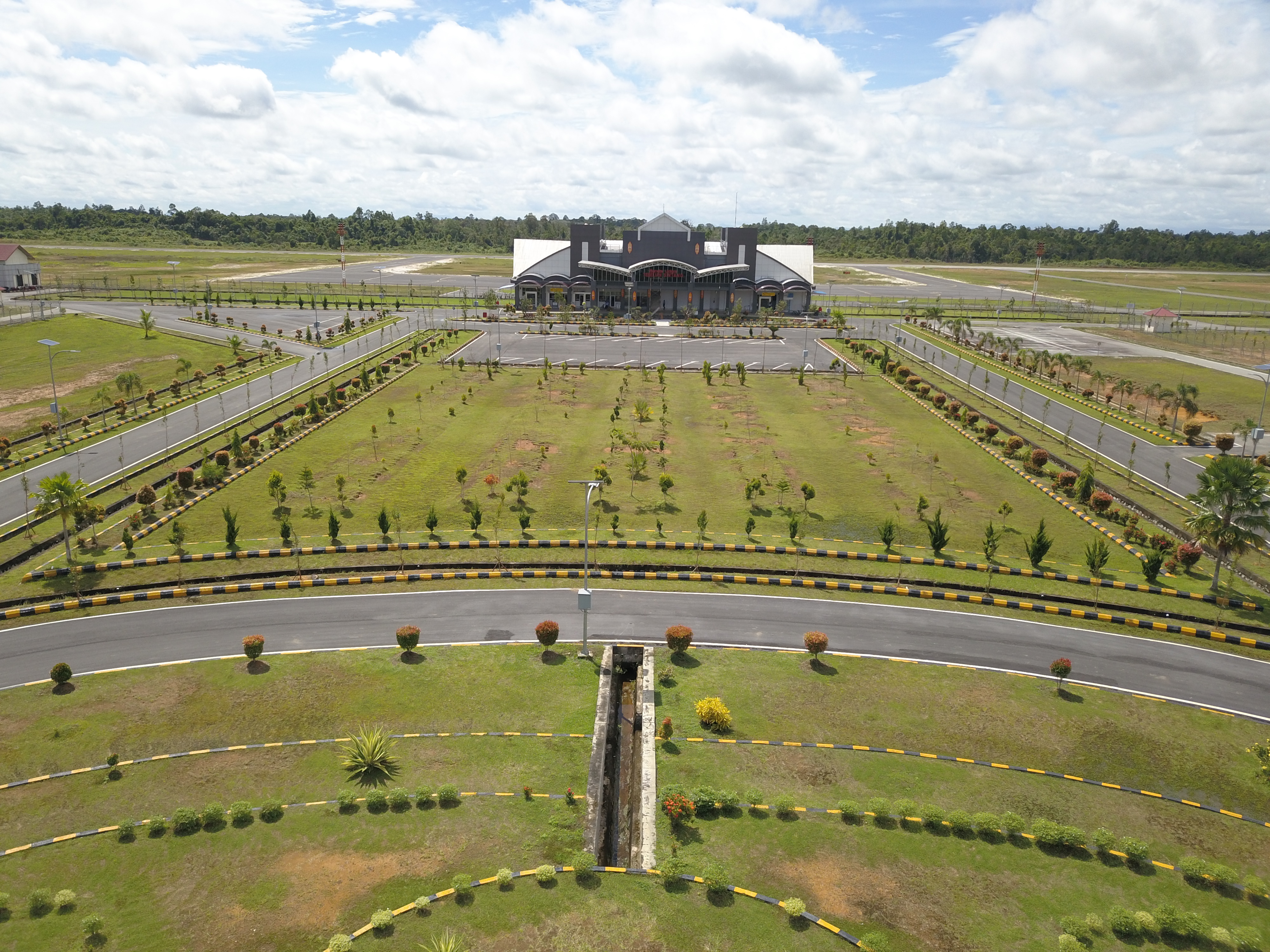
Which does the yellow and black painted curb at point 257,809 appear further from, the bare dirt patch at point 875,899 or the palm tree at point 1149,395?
the palm tree at point 1149,395

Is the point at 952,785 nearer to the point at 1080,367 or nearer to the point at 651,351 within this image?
the point at 1080,367

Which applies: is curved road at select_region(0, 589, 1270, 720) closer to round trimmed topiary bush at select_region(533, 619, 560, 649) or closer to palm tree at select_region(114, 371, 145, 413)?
round trimmed topiary bush at select_region(533, 619, 560, 649)

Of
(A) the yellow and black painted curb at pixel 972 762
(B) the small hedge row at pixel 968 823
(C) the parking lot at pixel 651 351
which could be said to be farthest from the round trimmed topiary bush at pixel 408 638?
(C) the parking lot at pixel 651 351

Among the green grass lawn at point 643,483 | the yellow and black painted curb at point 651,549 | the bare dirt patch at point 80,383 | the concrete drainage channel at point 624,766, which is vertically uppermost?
the bare dirt patch at point 80,383

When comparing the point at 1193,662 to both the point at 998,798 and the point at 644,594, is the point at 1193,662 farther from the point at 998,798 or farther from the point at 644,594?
the point at 644,594

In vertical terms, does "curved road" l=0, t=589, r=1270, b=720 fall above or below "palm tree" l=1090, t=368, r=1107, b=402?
below

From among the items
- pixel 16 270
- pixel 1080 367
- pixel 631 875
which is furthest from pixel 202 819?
pixel 16 270

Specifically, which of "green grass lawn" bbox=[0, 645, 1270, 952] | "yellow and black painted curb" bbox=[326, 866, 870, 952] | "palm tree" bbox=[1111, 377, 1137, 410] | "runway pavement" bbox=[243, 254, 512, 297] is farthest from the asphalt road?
"palm tree" bbox=[1111, 377, 1137, 410]
